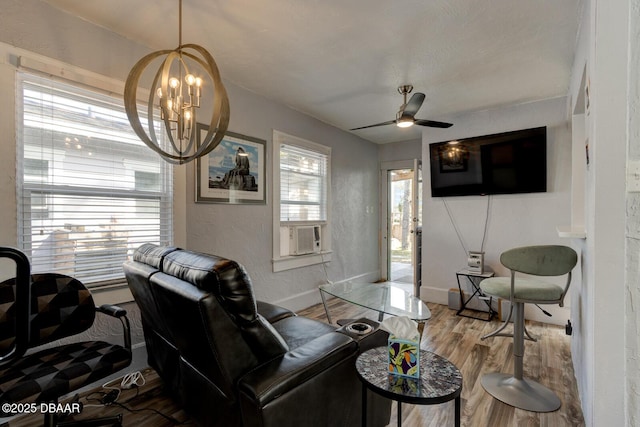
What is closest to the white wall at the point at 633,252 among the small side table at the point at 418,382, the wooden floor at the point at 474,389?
the small side table at the point at 418,382

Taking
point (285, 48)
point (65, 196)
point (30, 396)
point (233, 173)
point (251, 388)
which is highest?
point (285, 48)

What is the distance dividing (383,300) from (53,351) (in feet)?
7.27

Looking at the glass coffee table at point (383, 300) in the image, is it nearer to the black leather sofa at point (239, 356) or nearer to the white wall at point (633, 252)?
the black leather sofa at point (239, 356)

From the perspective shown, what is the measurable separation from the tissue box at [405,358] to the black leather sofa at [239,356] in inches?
11.8

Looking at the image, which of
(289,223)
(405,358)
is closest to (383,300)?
(405,358)

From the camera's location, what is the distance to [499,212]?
3.67 m

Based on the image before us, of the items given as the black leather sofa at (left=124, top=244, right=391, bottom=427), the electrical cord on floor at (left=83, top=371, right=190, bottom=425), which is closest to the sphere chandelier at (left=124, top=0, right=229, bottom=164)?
the black leather sofa at (left=124, top=244, right=391, bottom=427)

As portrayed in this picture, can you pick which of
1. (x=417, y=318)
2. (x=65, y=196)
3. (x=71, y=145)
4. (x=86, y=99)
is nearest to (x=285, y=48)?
(x=86, y=99)

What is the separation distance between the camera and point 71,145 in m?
1.99

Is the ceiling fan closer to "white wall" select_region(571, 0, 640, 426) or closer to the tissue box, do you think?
"white wall" select_region(571, 0, 640, 426)

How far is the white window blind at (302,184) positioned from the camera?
3.69 metres

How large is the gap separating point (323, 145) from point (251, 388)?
3444 millimetres

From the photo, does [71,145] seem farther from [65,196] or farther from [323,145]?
[323,145]

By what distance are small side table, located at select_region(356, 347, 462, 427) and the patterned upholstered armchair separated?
50.5 inches
